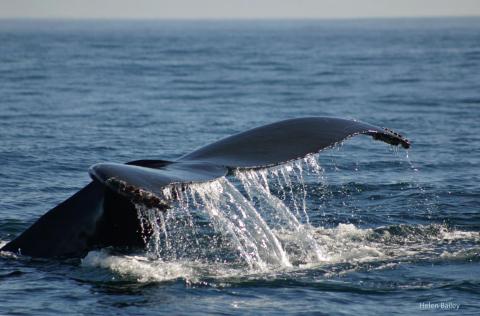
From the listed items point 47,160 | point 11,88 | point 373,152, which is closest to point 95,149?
point 47,160

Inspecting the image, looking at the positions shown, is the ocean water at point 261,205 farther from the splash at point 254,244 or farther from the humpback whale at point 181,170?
the humpback whale at point 181,170

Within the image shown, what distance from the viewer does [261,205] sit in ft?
33.1

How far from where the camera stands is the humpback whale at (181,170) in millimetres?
6000

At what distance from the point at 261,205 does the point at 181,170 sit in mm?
Answer: 4341

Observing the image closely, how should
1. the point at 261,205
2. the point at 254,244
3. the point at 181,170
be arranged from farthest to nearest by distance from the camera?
the point at 261,205
the point at 254,244
the point at 181,170

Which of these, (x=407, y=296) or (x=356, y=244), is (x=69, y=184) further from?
(x=407, y=296)

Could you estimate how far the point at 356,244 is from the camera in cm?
813

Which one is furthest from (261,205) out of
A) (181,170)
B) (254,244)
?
(181,170)

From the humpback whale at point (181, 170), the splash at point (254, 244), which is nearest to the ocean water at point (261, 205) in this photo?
the splash at point (254, 244)

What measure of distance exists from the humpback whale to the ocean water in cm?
13

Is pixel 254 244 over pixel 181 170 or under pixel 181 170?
under

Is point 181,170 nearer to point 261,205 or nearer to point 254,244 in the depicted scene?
point 254,244

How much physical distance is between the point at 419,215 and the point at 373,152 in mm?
4372

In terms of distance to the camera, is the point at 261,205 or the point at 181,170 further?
the point at 261,205
